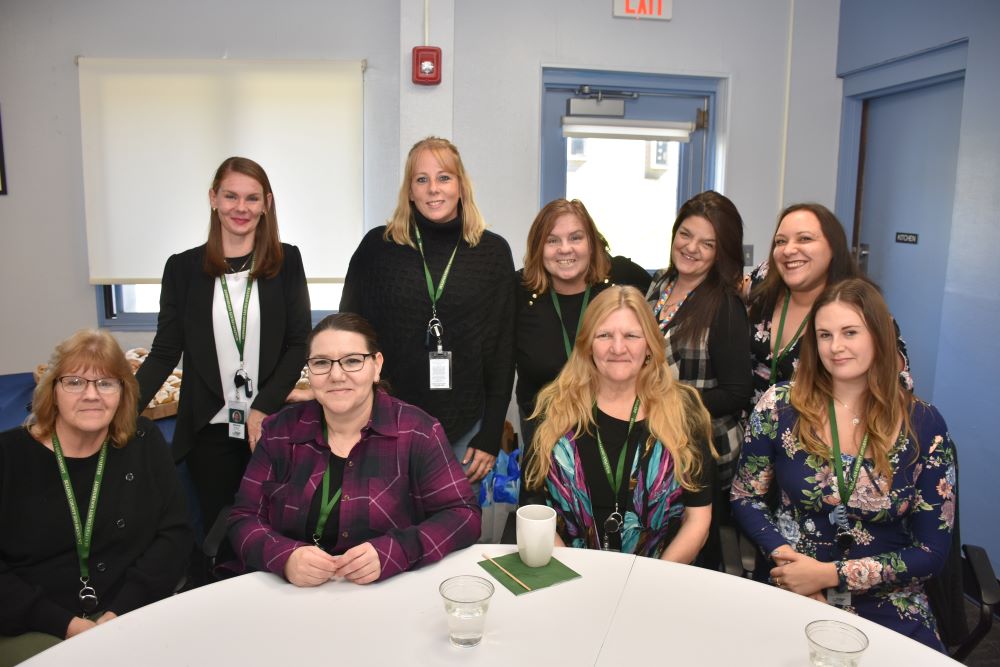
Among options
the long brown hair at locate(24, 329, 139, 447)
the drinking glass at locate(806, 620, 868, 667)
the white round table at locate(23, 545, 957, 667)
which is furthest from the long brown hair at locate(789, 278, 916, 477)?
the long brown hair at locate(24, 329, 139, 447)

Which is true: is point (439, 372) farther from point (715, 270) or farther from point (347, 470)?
point (715, 270)

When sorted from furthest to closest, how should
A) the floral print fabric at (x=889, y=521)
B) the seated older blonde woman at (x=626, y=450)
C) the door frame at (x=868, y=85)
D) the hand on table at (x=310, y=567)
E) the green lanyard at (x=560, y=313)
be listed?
the door frame at (x=868, y=85)
the green lanyard at (x=560, y=313)
the seated older blonde woman at (x=626, y=450)
the floral print fabric at (x=889, y=521)
the hand on table at (x=310, y=567)

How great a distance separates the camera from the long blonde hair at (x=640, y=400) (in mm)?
1985

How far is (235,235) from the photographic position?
7.61 feet

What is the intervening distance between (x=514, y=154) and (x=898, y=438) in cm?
287

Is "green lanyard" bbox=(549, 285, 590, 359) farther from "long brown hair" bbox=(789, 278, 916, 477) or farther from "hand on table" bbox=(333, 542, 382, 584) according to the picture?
"hand on table" bbox=(333, 542, 382, 584)

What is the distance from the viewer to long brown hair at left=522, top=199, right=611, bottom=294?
2.47 meters

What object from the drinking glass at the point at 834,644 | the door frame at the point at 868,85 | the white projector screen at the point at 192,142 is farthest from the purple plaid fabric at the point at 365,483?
the door frame at the point at 868,85

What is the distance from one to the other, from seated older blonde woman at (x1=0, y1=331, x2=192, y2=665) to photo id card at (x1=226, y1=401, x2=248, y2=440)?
1.20ft

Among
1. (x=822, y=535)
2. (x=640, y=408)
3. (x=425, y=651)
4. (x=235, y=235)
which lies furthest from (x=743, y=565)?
(x=235, y=235)

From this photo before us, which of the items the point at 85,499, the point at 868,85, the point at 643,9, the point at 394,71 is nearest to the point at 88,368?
the point at 85,499

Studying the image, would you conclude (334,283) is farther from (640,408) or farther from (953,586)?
(953,586)

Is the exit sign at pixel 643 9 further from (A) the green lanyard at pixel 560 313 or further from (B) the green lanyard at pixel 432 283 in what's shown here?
(B) the green lanyard at pixel 432 283

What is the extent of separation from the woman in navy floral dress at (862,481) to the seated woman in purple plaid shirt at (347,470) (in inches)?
32.5
